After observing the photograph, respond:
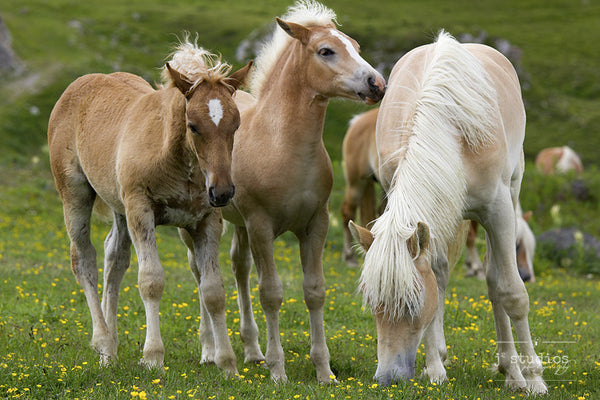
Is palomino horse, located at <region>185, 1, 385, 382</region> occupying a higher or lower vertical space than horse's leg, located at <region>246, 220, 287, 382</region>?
higher

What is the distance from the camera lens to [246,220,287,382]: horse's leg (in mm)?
5898

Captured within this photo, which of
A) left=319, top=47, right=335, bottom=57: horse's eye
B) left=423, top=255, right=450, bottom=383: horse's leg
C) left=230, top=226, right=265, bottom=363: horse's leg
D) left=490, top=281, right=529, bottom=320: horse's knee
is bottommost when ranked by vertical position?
left=230, top=226, right=265, bottom=363: horse's leg

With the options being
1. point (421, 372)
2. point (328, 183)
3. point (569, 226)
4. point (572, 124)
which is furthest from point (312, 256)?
point (572, 124)

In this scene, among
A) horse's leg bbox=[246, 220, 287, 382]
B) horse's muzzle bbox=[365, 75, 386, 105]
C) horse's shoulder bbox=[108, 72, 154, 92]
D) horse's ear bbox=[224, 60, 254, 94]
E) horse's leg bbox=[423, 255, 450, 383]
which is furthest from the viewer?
horse's shoulder bbox=[108, 72, 154, 92]

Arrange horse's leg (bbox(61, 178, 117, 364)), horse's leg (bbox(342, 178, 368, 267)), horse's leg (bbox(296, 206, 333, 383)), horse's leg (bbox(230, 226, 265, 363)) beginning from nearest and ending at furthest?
horse's leg (bbox(296, 206, 333, 383)) < horse's leg (bbox(61, 178, 117, 364)) < horse's leg (bbox(230, 226, 265, 363)) < horse's leg (bbox(342, 178, 368, 267))

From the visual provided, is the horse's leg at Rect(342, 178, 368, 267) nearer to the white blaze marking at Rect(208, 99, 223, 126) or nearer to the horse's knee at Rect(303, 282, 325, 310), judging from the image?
the horse's knee at Rect(303, 282, 325, 310)

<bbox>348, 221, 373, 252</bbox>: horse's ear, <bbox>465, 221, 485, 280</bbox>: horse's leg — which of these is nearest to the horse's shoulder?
<bbox>348, 221, 373, 252</bbox>: horse's ear

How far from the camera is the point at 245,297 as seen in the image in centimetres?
682

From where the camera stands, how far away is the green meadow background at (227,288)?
16.8 feet

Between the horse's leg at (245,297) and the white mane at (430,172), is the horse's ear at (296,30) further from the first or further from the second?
the horse's leg at (245,297)

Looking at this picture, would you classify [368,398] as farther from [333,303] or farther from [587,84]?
[587,84]

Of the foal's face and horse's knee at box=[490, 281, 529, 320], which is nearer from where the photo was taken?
the foal's face

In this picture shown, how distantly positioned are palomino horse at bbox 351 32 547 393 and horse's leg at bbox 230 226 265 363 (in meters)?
1.63

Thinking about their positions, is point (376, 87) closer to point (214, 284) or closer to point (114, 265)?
point (214, 284)
